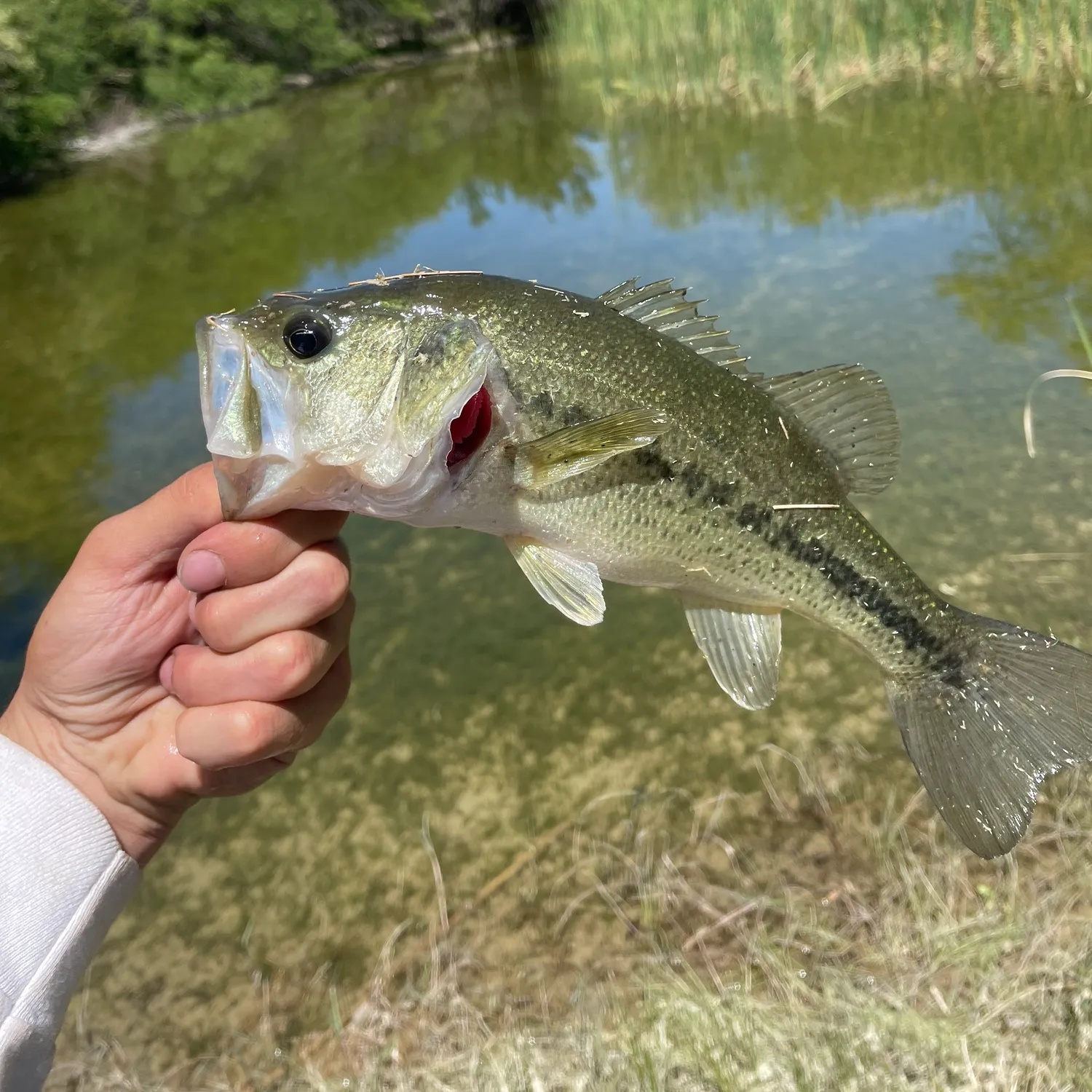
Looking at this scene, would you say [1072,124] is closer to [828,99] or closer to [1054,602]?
[828,99]

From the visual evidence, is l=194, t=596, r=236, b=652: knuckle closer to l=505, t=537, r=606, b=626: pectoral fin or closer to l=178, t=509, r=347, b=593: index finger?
l=178, t=509, r=347, b=593: index finger

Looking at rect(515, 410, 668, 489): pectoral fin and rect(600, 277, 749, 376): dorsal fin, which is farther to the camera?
rect(600, 277, 749, 376): dorsal fin

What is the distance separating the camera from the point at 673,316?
1.60 m

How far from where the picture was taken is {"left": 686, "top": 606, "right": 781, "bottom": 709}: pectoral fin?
5.50 ft

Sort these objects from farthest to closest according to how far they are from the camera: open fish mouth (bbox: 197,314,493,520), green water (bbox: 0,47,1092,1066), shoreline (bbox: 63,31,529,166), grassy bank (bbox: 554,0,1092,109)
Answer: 1. shoreline (bbox: 63,31,529,166)
2. grassy bank (bbox: 554,0,1092,109)
3. green water (bbox: 0,47,1092,1066)
4. open fish mouth (bbox: 197,314,493,520)

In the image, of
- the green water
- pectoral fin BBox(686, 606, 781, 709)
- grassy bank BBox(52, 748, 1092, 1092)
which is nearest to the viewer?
pectoral fin BBox(686, 606, 781, 709)

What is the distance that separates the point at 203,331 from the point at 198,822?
8.71 ft

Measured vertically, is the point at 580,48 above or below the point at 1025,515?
above

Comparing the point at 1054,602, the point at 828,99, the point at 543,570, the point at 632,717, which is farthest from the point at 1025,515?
the point at 828,99

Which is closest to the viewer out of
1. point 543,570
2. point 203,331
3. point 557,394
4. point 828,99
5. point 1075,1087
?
point 203,331

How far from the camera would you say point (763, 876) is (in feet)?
8.63

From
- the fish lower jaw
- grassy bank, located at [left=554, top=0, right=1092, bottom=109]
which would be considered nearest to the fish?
the fish lower jaw

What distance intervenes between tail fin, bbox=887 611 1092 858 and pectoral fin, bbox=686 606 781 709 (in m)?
0.29

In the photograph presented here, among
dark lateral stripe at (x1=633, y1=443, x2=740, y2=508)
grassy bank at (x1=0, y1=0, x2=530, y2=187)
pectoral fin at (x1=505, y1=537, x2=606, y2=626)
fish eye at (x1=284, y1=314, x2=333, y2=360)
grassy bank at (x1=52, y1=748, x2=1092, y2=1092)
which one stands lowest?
grassy bank at (x1=52, y1=748, x2=1092, y2=1092)
